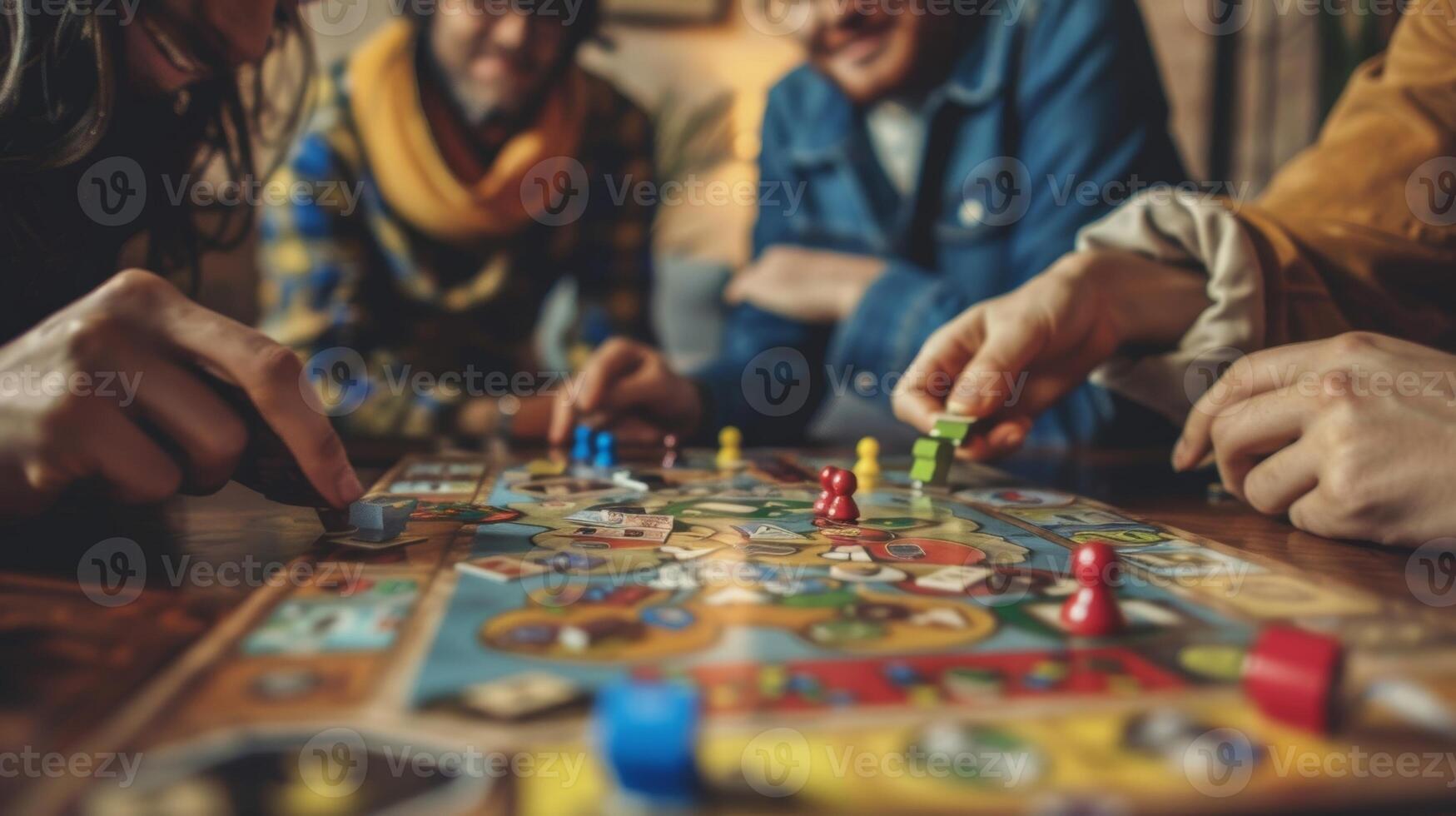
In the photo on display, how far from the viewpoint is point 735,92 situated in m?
2.42

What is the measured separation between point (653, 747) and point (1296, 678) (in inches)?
8.9

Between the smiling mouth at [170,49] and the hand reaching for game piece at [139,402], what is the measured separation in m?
0.50

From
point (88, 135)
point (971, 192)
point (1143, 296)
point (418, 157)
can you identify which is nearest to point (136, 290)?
point (88, 135)

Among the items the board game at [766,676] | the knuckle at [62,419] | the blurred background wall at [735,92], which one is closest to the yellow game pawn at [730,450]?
the board game at [766,676]

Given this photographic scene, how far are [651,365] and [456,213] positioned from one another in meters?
0.80

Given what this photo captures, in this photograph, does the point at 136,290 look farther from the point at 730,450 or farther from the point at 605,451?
the point at 730,450

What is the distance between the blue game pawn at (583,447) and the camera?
3.07ft

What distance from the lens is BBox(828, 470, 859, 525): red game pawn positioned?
2.11 feet

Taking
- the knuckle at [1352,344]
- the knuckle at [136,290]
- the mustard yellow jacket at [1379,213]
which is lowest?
the knuckle at [136,290]

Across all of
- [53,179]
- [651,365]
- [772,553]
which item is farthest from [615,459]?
[53,179]

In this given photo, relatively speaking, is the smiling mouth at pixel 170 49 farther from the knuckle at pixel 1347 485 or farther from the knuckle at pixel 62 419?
the knuckle at pixel 1347 485

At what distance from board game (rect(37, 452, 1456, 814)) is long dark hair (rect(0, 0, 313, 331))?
530mm

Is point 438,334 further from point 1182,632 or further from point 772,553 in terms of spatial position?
point 1182,632

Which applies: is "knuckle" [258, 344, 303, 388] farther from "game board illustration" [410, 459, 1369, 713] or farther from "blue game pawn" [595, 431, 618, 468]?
"blue game pawn" [595, 431, 618, 468]
